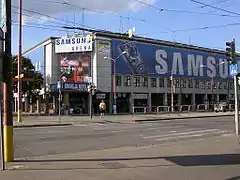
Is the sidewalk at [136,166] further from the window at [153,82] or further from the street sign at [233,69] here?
the window at [153,82]

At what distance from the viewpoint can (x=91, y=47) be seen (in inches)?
2589

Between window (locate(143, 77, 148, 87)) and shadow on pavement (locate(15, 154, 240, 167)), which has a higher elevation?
window (locate(143, 77, 148, 87))

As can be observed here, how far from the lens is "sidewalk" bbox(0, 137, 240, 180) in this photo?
30.3 feet

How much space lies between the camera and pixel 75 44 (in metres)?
65.8

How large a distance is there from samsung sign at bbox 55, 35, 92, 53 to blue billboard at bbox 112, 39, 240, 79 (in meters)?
4.90

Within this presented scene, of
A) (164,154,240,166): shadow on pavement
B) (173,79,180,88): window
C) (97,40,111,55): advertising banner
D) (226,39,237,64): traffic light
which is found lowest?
(164,154,240,166): shadow on pavement

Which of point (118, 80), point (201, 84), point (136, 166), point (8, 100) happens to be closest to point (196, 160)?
point (136, 166)

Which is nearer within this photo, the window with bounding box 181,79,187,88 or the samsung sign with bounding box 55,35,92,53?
the samsung sign with bounding box 55,35,92,53

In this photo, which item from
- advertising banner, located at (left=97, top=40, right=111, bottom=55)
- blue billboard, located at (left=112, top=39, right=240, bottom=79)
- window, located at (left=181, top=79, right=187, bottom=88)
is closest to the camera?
advertising banner, located at (left=97, top=40, right=111, bottom=55)

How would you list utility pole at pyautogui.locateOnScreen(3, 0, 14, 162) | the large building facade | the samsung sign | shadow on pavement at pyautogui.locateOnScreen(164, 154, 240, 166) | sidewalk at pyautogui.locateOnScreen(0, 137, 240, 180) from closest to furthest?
sidewalk at pyautogui.locateOnScreen(0, 137, 240, 180)
utility pole at pyautogui.locateOnScreen(3, 0, 14, 162)
shadow on pavement at pyautogui.locateOnScreen(164, 154, 240, 166)
the samsung sign
the large building facade

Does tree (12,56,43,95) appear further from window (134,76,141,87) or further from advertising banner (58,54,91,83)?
window (134,76,141,87)

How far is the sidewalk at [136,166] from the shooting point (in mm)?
9242

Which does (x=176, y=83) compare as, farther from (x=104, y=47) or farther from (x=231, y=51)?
(x=231, y=51)

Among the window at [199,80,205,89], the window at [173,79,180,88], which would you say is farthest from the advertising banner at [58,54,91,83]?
the window at [199,80,205,89]
